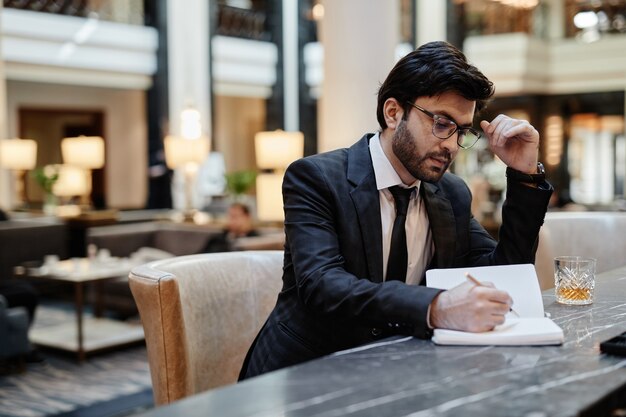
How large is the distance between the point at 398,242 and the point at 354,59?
3755 mm

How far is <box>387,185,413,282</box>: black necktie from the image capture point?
197cm

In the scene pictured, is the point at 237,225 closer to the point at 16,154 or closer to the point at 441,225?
the point at 16,154

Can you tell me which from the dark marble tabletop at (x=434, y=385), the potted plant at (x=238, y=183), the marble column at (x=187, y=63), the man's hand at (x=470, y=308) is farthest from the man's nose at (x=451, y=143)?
the marble column at (x=187, y=63)

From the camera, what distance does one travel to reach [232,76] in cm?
1655

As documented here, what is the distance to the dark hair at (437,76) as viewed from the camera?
1.83m

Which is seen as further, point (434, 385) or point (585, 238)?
point (585, 238)

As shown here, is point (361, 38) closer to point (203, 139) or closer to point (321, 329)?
point (321, 329)

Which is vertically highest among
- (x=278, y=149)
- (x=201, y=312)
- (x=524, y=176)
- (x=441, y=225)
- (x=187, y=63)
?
(x=187, y=63)

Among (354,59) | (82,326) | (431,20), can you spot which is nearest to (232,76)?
(431,20)

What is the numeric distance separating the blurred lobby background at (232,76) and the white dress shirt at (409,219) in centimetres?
1053

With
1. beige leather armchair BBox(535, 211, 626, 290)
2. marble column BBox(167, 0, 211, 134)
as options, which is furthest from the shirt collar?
marble column BBox(167, 0, 211, 134)

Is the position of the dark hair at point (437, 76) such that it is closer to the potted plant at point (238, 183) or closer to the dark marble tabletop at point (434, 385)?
the dark marble tabletop at point (434, 385)

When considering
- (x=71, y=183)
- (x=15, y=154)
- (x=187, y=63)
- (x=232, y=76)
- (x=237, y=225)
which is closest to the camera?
(x=237, y=225)

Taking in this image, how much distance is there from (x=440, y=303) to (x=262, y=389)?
0.50m
